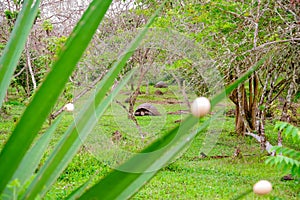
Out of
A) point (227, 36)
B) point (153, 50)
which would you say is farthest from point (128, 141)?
point (227, 36)

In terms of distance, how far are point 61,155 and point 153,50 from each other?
624 cm

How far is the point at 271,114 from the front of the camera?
12.3 m

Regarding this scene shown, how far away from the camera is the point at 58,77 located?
447 millimetres

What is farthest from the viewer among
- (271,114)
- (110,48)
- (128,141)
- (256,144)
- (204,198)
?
(271,114)

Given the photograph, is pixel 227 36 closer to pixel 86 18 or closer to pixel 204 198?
pixel 204 198

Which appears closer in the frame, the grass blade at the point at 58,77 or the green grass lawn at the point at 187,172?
the grass blade at the point at 58,77

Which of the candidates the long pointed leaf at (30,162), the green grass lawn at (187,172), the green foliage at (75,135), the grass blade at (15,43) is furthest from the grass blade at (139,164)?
the green grass lawn at (187,172)

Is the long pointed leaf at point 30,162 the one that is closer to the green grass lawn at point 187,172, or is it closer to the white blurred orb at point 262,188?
the white blurred orb at point 262,188

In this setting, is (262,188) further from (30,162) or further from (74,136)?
(30,162)

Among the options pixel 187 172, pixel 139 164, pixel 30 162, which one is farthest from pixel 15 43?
pixel 187 172

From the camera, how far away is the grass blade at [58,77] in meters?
0.45

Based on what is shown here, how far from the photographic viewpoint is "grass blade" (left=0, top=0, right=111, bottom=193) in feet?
1.47

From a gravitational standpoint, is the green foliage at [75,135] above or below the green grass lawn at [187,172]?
below

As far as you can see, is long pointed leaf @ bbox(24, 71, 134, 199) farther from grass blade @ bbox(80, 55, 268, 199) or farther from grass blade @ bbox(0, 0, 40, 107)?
grass blade @ bbox(0, 0, 40, 107)
